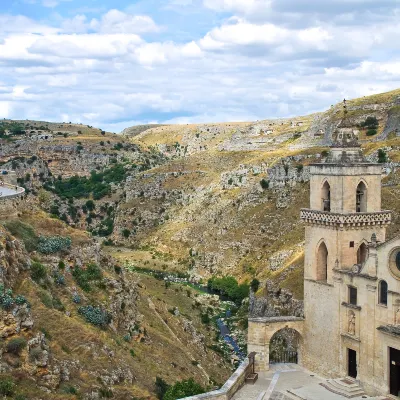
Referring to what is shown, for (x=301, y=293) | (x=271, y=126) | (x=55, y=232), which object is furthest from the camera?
(x=271, y=126)

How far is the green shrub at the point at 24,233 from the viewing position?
130 feet

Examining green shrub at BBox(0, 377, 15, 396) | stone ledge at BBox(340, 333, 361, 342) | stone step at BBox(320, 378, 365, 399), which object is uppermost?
stone ledge at BBox(340, 333, 361, 342)

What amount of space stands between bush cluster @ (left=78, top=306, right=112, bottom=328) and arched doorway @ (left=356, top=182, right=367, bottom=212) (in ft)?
54.7

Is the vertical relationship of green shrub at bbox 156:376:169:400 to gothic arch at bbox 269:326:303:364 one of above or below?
above

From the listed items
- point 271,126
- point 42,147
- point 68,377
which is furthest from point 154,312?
point 271,126

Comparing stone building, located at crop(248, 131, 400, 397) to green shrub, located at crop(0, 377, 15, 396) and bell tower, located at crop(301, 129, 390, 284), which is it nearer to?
bell tower, located at crop(301, 129, 390, 284)

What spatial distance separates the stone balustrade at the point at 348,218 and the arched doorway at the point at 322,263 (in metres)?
1.33

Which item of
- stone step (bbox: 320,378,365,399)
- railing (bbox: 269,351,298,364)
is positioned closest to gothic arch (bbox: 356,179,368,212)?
stone step (bbox: 320,378,365,399)

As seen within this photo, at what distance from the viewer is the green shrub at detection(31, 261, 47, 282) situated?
36.4 m

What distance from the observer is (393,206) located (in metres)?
63.0

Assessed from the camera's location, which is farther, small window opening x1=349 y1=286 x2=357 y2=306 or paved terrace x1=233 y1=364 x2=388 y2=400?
small window opening x1=349 y1=286 x2=357 y2=306

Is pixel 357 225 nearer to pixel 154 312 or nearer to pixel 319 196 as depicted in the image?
pixel 319 196

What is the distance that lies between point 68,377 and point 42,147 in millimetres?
99157

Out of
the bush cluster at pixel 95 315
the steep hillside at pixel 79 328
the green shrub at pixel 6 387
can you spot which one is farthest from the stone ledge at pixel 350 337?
the bush cluster at pixel 95 315
